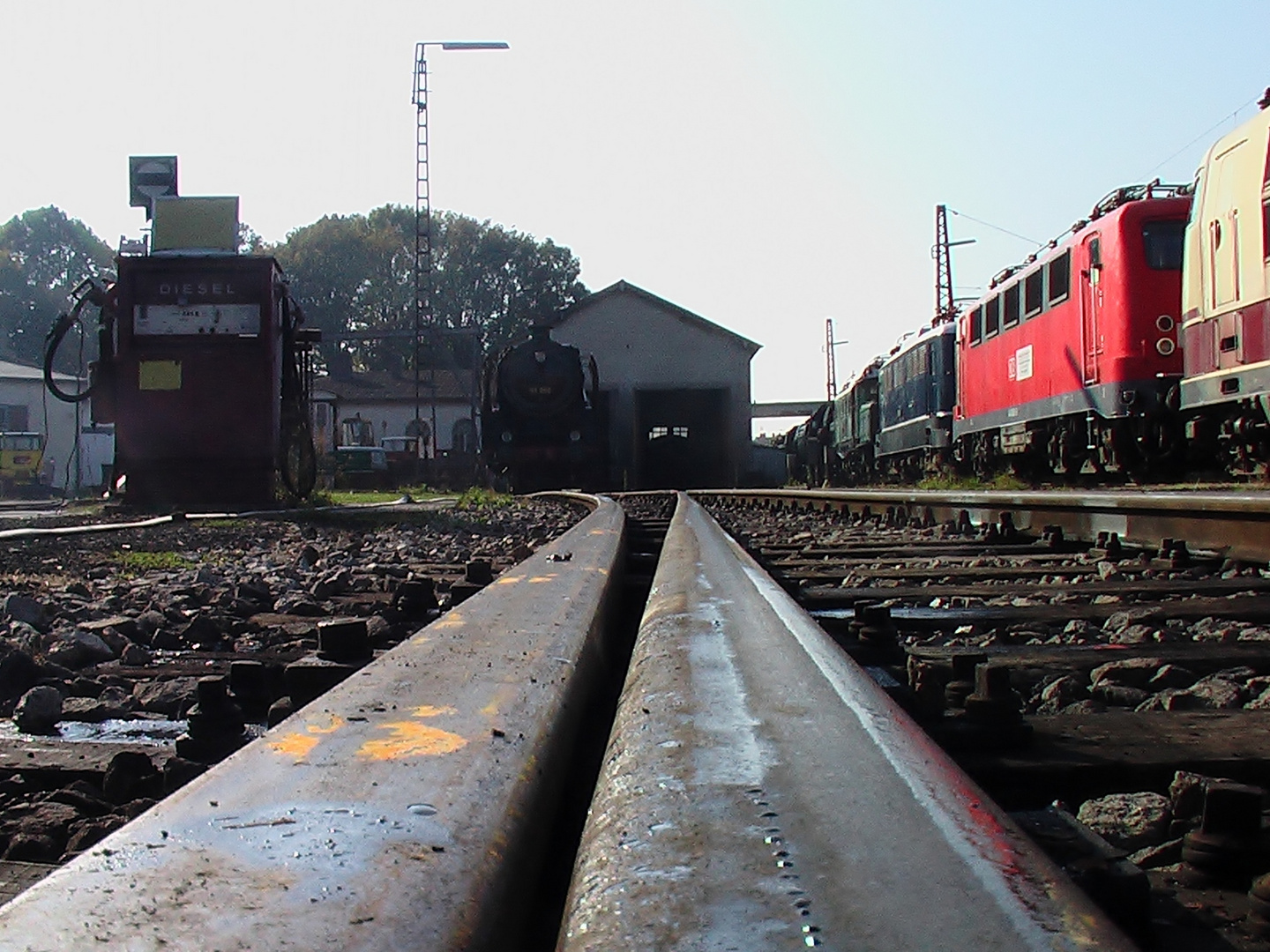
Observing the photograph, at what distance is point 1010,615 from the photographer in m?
2.92

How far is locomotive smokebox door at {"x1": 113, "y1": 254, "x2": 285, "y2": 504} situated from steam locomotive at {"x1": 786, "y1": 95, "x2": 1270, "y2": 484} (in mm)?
8230

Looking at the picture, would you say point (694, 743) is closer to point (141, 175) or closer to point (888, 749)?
point (888, 749)

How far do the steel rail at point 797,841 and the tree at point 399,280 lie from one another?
6688 cm

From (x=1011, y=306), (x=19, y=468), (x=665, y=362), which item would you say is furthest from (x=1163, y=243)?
(x=19, y=468)

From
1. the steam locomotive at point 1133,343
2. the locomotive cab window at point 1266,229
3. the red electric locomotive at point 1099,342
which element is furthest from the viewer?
the red electric locomotive at point 1099,342

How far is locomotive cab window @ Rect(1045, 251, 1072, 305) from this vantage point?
1211 cm

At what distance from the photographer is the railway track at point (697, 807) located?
715mm

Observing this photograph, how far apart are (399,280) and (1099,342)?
61605 millimetres

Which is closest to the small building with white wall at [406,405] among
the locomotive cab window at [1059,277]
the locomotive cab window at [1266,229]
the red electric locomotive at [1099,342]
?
the red electric locomotive at [1099,342]

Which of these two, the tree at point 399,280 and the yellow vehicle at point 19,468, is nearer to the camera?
the yellow vehicle at point 19,468

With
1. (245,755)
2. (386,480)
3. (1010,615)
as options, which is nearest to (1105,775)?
(245,755)

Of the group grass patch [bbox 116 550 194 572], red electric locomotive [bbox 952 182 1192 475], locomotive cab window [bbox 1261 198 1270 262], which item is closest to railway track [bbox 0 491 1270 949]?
grass patch [bbox 116 550 194 572]

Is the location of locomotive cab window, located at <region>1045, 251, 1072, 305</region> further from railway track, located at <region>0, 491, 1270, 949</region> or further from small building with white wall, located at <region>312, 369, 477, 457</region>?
small building with white wall, located at <region>312, 369, 477, 457</region>

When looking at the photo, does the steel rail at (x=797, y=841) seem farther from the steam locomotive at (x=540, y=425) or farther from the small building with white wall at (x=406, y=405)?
the small building with white wall at (x=406, y=405)
